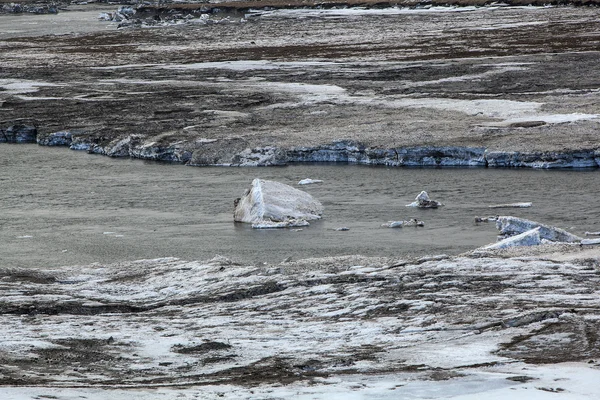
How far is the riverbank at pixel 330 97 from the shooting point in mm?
19531

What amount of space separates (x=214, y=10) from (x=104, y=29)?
41.5 ft

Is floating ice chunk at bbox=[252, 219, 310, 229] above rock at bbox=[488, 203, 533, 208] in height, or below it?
below

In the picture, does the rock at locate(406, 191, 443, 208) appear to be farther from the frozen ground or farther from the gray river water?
the frozen ground

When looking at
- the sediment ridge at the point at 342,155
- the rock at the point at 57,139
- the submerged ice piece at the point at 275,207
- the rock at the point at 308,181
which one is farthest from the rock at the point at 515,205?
the rock at the point at 57,139

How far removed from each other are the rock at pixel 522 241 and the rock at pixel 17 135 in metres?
13.5

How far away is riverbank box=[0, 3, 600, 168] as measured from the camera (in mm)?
19531

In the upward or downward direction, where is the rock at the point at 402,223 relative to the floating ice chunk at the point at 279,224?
upward

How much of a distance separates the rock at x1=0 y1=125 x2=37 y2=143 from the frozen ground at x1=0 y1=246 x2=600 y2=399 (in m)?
11.2

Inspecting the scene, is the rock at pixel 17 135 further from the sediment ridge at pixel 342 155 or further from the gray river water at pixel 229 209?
the gray river water at pixel 229 209

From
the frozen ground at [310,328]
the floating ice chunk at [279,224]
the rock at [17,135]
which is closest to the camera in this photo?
the frozen ground at [310,328]

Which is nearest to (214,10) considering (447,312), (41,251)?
(41,251)

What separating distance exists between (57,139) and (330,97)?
619cm

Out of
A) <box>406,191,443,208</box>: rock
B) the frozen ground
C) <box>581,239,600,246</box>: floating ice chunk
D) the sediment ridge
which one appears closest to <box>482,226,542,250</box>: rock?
<box>581,239,600,246</box>: floating ice chunk

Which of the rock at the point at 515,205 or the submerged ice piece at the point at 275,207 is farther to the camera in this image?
the rock at the point at 515,205
